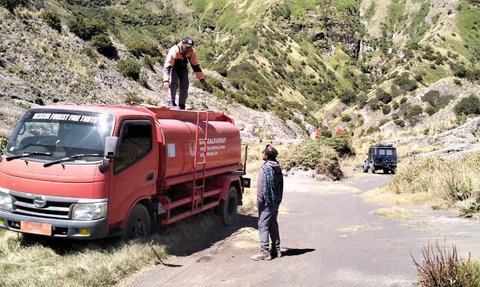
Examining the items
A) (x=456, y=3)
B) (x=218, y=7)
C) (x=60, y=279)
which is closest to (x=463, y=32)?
(x=456, y=3)

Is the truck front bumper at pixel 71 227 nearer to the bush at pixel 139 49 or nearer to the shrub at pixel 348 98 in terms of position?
the bush at pixel 139 49

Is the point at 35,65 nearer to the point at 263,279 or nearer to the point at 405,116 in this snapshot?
the point at 263,279

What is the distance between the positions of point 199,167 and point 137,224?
2.40 m

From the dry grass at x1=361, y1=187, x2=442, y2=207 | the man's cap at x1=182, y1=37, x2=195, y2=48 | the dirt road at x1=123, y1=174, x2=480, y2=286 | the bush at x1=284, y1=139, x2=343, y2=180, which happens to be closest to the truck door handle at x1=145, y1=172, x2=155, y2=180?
the dirt road at x1=123, y1=174, x2=480, y2=286

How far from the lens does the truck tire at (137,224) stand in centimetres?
873

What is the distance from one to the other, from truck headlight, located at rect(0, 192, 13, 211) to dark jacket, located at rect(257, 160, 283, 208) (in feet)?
13.4

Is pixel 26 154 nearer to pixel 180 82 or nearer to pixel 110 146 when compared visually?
pixel 110 146

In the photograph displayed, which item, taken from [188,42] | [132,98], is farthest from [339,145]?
[188,42]

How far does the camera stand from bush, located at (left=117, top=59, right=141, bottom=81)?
126 ft

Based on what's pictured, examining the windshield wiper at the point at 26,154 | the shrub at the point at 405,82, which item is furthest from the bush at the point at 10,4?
the shrub at the point at 405,82

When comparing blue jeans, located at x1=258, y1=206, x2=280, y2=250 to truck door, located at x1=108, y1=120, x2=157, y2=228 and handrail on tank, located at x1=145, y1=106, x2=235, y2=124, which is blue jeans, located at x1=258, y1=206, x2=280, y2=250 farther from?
handrail on tank, located at x1=145, y1=106, x2=235, y2=124

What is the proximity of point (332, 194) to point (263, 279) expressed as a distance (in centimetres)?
1315

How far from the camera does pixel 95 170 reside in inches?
316

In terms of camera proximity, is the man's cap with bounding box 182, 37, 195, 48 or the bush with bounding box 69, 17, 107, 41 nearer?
the man's cap with bounding box 182, 37, 195, 48
